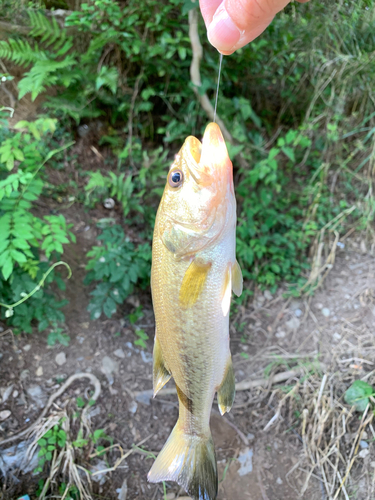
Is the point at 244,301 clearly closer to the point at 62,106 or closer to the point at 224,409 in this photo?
the point at 224,409

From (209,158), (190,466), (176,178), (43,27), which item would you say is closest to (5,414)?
(190,466)

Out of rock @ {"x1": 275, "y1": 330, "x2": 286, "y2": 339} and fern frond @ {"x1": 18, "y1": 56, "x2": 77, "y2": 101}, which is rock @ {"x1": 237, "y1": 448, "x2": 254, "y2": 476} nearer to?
rock @ {"x1": 275, "y1": 330, "x2": 286, "y2": 339}

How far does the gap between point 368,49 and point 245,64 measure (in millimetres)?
1269

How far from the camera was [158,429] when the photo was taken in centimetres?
274

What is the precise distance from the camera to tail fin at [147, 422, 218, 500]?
1.51 meters

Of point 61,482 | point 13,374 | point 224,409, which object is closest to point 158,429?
point 61,482

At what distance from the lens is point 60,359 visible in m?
2.87

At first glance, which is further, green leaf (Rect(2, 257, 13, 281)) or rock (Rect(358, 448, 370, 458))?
rock (Rect(358, 448, 370, 458))

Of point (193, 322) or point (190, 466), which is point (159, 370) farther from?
point (190, 466)

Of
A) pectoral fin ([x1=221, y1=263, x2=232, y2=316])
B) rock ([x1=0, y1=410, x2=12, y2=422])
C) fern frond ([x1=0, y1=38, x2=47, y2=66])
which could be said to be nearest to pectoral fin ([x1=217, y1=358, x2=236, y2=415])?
pectoral fin ([x1=221, y1=263, x2=232, y2=316])

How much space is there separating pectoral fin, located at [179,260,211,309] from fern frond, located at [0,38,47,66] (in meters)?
3.08

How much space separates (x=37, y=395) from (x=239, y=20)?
9.57 ft

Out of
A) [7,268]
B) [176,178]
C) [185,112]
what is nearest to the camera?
[176,178]

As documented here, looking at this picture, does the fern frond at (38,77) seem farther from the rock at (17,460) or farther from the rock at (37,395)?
the rock at (17,460)
